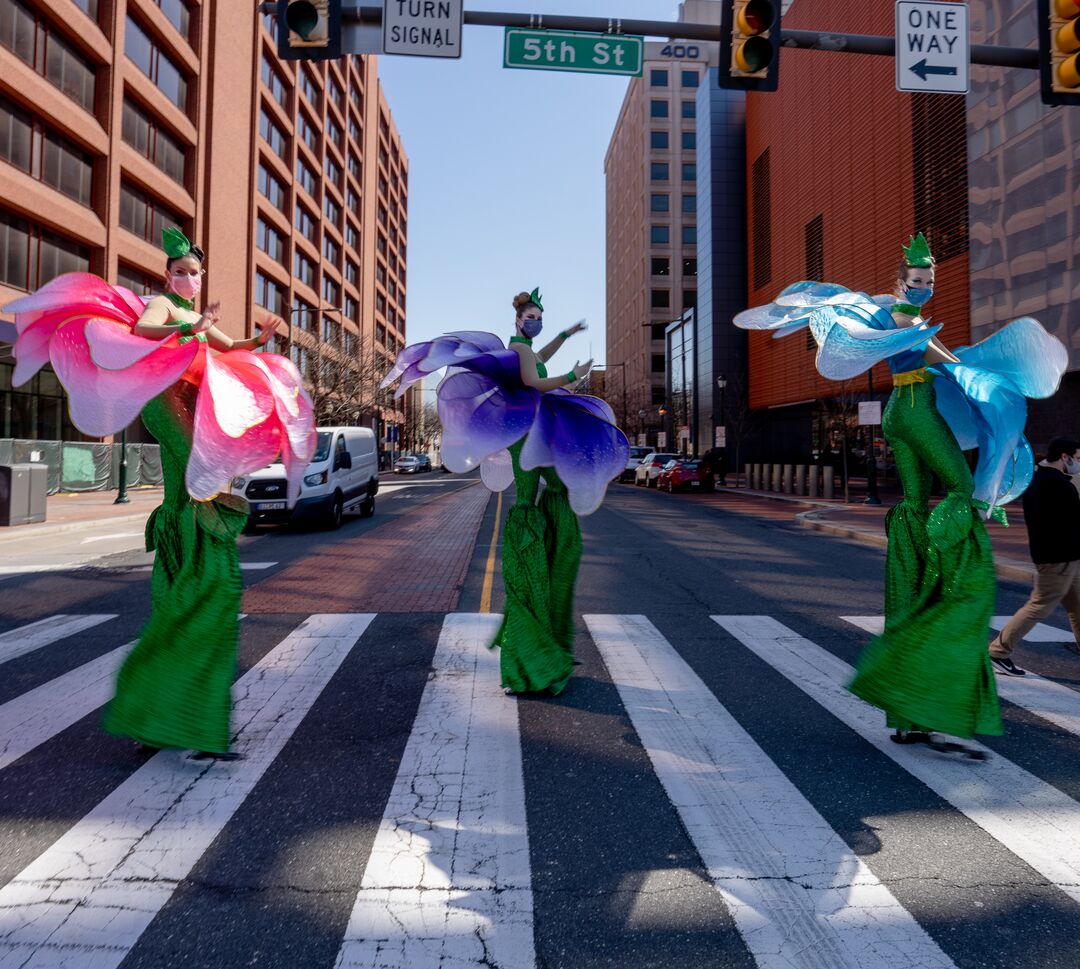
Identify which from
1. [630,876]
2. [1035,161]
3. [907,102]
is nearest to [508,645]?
[630,876]

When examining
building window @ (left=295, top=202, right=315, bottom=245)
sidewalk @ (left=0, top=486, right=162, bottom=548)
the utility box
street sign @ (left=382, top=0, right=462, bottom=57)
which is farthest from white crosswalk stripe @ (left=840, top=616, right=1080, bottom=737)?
building window @ (left=295, top=202, right=315, bottom=245)

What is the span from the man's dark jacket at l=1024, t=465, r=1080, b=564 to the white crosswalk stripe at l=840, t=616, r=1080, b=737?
3.05 feet

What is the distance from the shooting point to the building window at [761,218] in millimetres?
46844

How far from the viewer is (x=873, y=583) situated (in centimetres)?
957

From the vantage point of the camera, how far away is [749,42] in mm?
7809

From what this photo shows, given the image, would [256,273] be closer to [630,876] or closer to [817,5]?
[817,5]

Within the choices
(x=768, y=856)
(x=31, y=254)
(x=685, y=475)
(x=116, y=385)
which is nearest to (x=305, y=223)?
(x=31, y=254)

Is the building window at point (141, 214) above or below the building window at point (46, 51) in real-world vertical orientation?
below

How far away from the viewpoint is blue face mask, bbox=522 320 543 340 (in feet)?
15.4

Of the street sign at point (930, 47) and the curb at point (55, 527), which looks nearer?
the street sign at point (930, 47)

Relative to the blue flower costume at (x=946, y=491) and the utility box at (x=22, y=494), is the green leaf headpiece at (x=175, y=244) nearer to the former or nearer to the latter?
the blue flower costume at (x=946, y=491)

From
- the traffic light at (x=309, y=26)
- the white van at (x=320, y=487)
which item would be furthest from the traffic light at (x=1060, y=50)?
the white van at (x=320, y=487)

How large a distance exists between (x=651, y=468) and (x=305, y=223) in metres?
29.8

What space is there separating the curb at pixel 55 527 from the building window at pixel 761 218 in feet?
126
